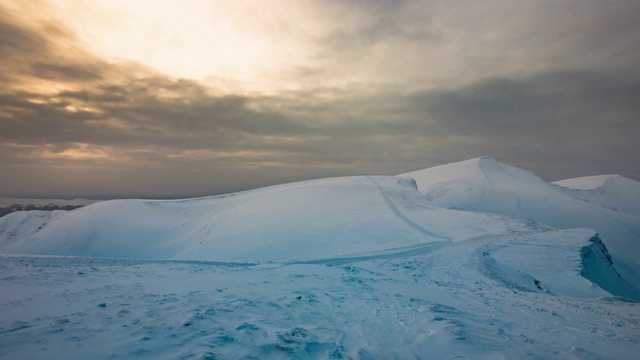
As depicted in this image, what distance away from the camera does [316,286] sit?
9.68 m

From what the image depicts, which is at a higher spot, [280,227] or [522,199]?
[522,199]

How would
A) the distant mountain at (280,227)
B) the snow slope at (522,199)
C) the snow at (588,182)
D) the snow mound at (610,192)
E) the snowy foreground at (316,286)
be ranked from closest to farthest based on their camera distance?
1. the snowy foreground at (316,286)
2. the distant mountain at (280,227)
3. the snow slope at (522,199)
4. the snow mound at (610,192)
5. the snow at (588,182)

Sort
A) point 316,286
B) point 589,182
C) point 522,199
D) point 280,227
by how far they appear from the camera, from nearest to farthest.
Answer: point 316,286
point 280,227
point 522,199
point 589,182

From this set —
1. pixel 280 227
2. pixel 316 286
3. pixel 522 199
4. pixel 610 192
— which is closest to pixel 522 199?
pixel 522 199

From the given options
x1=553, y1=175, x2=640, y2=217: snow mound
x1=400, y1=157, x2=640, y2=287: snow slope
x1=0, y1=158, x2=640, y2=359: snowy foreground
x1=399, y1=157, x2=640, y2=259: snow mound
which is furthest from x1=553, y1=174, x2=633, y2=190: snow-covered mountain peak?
x1=0, y1=158, x2=640, y2=359: snowy foreground

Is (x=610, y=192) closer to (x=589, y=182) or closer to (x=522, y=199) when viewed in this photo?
(x=589, y=182)

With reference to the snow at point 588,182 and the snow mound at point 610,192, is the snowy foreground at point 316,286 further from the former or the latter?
the snow at point 588,182

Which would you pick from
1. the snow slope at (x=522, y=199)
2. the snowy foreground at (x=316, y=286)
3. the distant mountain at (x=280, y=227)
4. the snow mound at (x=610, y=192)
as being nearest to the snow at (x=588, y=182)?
the snow mound at (x=610, y=192)

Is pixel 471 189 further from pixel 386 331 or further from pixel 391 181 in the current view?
pixel 386 331

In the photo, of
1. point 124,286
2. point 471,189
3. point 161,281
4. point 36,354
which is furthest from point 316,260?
point 471,189

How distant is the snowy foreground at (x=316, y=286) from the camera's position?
539 centimetres

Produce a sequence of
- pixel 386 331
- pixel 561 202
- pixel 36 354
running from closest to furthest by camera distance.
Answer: pixel 36 354 < pixel 386 331 < pixel 561 202

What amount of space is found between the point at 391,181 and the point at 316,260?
1906 cm

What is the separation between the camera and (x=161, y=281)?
31.4ft
